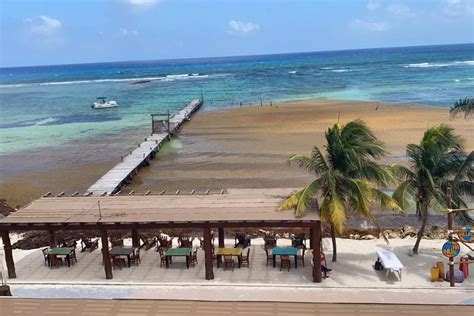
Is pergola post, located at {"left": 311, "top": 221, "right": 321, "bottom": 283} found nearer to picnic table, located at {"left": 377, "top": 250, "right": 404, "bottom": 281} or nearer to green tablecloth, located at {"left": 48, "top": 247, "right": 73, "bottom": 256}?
picnic table, located at {"left": 377, "top": 250, "right": 404, "bottom": 281}

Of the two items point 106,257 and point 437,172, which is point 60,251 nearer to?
point 106,257

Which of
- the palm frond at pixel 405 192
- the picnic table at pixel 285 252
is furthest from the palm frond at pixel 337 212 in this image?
the palm frond at pixel 405 192

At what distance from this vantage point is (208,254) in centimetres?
1497

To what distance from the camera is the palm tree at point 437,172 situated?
15.3m

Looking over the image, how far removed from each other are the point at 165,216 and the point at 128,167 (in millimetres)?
16864

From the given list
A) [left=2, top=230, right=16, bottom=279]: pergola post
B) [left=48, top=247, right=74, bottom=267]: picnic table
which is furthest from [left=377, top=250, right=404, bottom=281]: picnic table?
[left=2, top=230, right=16, bottom=279]: pergola post

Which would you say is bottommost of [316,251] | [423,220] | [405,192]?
[316,251]

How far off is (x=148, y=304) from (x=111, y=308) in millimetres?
823

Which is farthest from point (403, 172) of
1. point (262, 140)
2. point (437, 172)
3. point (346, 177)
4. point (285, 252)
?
point (262, 140)

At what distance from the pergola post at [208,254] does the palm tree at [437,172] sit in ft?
19.7

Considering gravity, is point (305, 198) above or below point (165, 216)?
above

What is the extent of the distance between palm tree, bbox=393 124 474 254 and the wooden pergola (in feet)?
11.3

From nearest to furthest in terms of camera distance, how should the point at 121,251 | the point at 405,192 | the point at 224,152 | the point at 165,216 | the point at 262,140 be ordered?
the point at 165,216, the point at 405,192, the point at 121,251, the point at 224,152, the point at 262,140

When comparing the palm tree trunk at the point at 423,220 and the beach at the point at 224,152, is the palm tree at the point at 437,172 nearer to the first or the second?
the palm tree trunk at the point at 423,220
